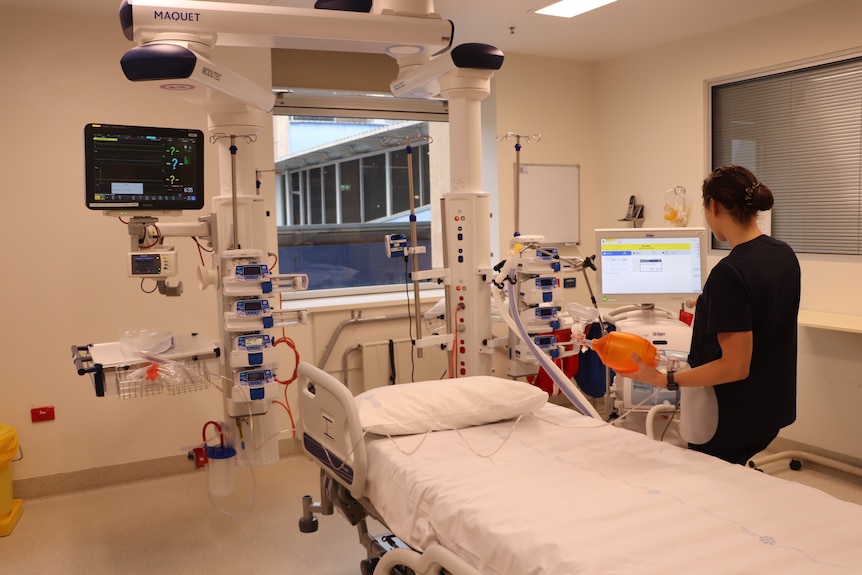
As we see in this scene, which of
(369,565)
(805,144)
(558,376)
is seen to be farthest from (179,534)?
(805,144)

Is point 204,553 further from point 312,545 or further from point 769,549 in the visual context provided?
point 769,549

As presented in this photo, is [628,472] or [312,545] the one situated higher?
[628,472]

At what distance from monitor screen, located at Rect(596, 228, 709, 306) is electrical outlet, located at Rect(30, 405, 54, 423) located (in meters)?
2.89

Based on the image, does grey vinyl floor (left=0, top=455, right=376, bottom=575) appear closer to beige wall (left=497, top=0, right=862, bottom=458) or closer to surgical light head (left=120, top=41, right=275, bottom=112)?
surgical light head (left=120, top=41, right=275, bottom=112)

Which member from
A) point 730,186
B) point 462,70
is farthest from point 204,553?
point 730,186

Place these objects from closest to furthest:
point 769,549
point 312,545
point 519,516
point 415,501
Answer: point 769,549 < point 519,516 < point 415,501 < point 312,545

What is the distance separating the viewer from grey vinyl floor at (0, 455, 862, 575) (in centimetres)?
321

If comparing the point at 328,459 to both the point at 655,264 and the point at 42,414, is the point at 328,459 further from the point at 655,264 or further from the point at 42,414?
the point at 42,414

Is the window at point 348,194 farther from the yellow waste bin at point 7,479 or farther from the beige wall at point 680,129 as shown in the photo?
the yellow waste bin at point 7,479

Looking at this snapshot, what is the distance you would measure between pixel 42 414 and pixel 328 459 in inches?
83.7

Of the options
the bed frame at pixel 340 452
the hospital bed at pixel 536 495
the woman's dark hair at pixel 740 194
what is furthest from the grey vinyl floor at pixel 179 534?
the woman's dark hair at pixel 740 194

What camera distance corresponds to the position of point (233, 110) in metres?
3.25

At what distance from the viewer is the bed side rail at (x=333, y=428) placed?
2.36 m

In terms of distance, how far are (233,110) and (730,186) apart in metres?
2.07
